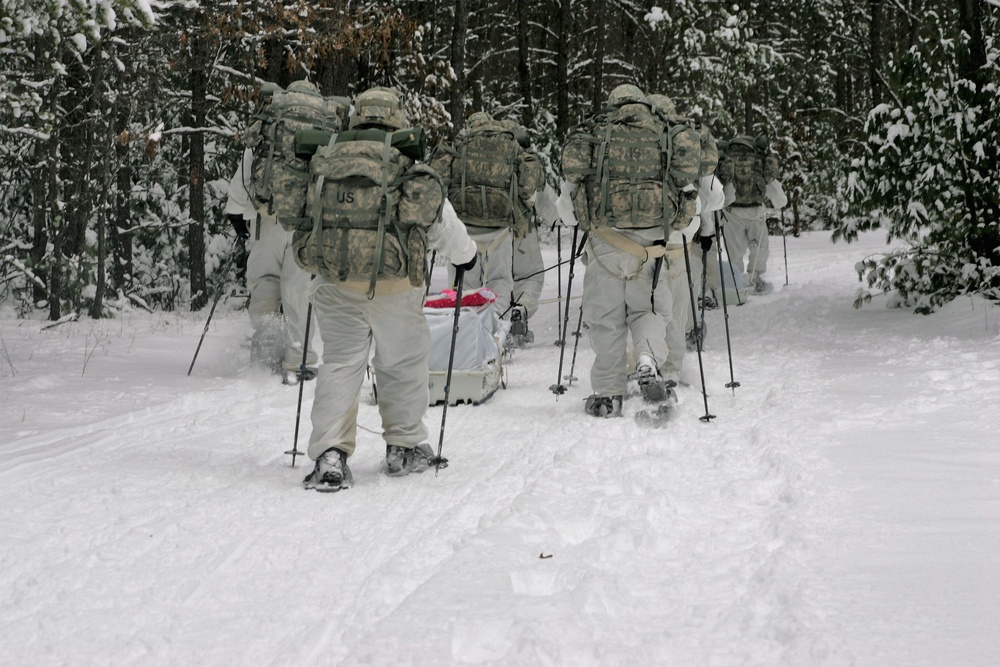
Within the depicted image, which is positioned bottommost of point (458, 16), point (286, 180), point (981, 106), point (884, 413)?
point (884, 413)

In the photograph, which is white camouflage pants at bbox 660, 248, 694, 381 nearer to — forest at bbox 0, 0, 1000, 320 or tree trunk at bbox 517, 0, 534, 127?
forest at bbox 0, 0, 1000, 320

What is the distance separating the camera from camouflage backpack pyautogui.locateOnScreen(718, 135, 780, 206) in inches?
554

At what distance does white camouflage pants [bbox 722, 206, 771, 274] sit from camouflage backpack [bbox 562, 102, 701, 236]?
734cm

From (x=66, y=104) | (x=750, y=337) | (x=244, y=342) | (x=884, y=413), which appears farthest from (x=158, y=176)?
(x=884, y=413)

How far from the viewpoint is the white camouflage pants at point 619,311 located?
7.57 meters

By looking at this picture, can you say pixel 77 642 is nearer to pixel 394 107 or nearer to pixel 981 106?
pixel 394 107

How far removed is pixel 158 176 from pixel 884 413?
13.9 metres

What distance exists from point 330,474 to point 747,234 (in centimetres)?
1048

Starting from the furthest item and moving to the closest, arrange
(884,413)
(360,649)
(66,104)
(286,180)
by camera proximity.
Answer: (66,104) → (884,413) → (286,180) → (360,649)

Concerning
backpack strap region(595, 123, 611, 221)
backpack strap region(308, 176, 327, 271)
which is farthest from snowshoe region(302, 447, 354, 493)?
backpack strap region(595, 123, 611, 221)

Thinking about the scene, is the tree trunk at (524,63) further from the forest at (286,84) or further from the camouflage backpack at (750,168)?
the camouflage backpack at (750,168)

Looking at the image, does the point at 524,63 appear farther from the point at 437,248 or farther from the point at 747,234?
the point at 437,248

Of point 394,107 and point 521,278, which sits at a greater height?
point 394,107

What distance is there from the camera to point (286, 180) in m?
5.77
